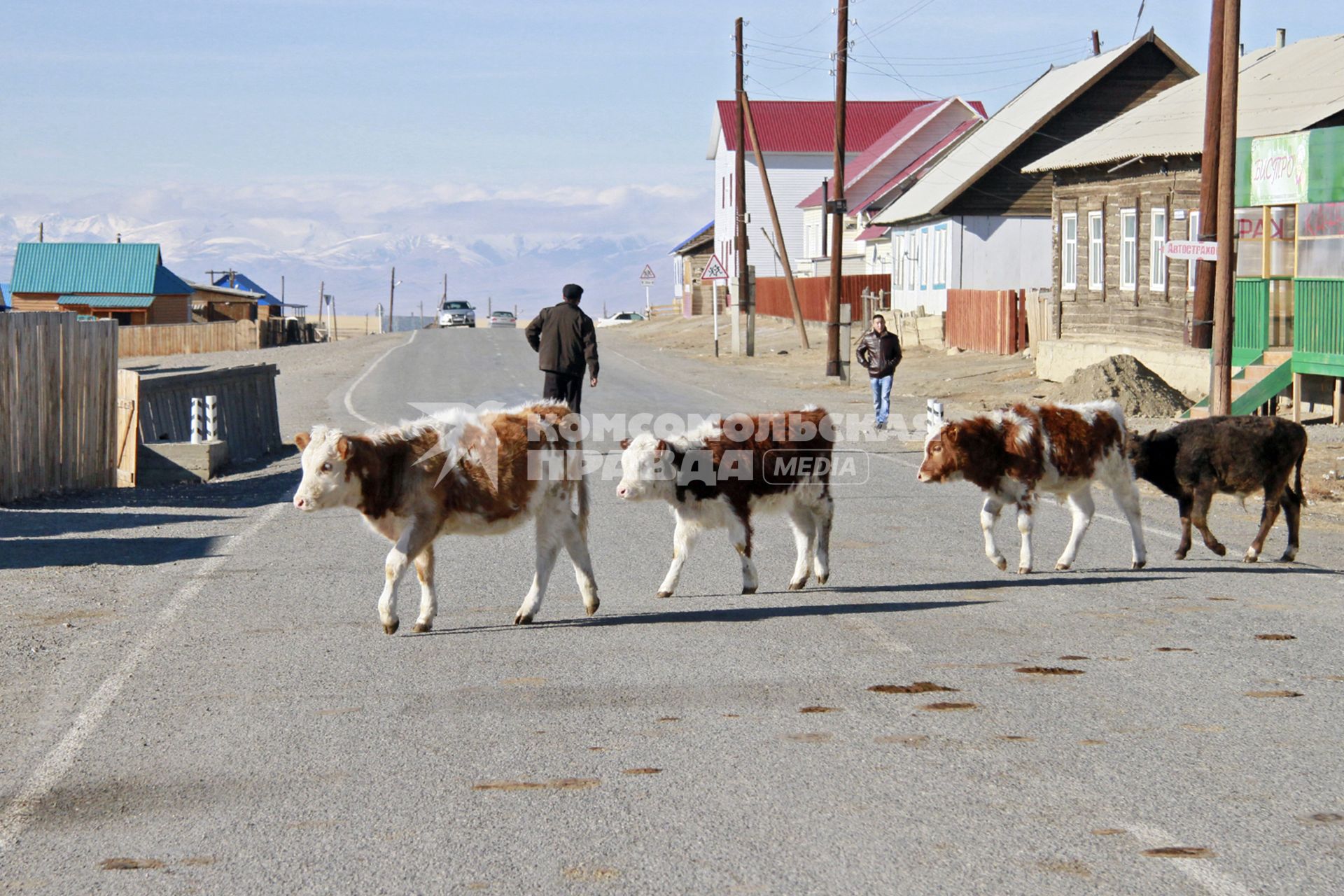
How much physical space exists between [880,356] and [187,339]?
49.4 metres

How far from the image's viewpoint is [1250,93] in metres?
31.0

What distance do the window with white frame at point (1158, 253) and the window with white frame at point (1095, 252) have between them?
2.65 meters

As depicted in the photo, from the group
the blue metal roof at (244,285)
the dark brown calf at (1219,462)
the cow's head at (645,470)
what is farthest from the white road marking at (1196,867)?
the blue metal roof at (244,285)

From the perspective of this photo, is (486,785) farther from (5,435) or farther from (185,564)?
(5,435)

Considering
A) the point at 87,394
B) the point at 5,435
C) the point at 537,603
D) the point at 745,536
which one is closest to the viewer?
the point at 537,603

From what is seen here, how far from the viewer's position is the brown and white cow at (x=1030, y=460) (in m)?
10.8

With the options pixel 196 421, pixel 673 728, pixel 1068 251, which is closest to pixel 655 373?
pixel 1068 251

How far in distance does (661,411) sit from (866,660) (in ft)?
65.5

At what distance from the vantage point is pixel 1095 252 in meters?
37.4

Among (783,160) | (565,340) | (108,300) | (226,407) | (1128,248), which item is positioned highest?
(783,160)

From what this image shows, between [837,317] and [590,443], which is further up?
[837,317]

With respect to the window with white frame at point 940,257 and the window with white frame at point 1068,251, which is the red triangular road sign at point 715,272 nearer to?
the window with white frame at point 940,257

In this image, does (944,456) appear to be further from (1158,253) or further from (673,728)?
(1158,253)

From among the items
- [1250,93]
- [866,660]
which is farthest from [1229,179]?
[866,660]
